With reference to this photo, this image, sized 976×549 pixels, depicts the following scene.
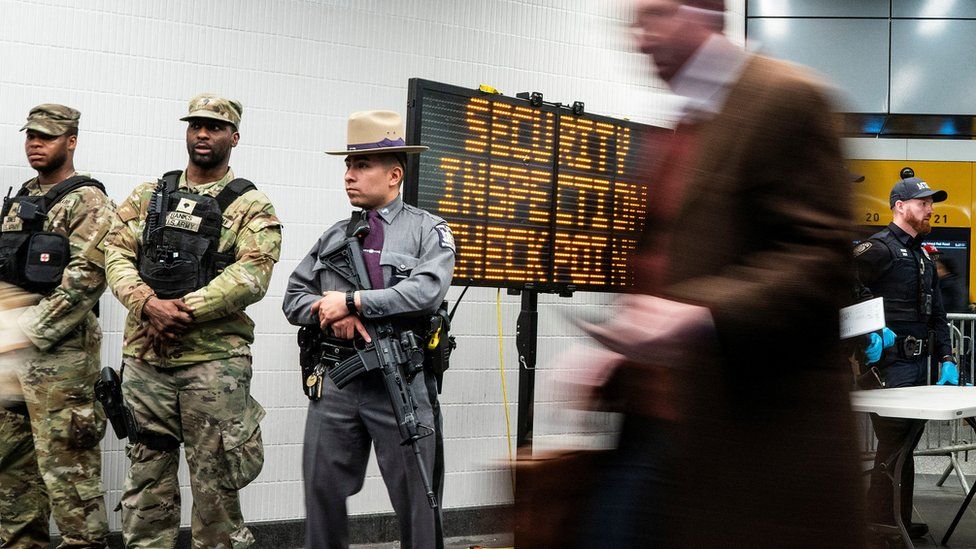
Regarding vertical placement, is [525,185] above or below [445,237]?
above

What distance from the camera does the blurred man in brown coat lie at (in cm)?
157

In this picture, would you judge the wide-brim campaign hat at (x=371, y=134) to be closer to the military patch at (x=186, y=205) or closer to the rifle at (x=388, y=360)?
the rifle at (x=388, y=360)

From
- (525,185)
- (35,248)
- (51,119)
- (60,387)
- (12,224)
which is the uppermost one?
(51,119)

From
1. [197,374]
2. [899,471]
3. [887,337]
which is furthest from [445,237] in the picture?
[887,337]

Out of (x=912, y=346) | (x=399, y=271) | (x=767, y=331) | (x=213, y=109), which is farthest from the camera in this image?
(x=912, y=346)

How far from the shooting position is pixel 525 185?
17.3 ft

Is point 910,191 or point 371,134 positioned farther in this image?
point 910,191

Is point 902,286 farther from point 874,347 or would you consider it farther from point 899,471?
point 899,471

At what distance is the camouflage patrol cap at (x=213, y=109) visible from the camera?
4936mm

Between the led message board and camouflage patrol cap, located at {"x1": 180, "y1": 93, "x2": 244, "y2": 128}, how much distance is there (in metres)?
0.96

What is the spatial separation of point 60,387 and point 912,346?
17.1ft

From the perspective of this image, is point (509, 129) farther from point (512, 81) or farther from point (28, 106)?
point (28, 106)

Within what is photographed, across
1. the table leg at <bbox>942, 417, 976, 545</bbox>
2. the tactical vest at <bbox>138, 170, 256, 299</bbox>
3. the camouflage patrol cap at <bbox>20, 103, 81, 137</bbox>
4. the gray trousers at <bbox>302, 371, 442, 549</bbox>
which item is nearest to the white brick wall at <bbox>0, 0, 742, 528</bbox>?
the camouflage patrol cap at <bbox>20, 103, 81, 137</bbox>

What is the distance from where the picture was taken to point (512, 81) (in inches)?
264
